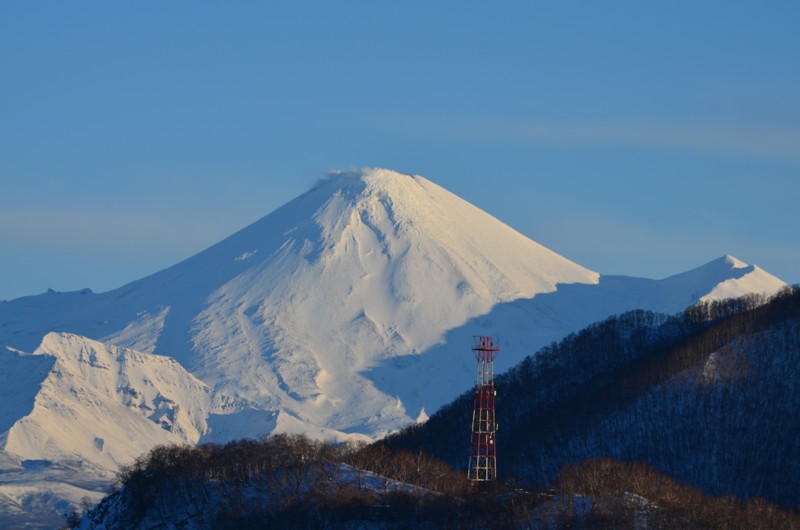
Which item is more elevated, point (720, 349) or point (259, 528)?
point (720, 349)

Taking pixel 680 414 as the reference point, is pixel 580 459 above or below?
below

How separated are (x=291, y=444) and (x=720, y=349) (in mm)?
42080

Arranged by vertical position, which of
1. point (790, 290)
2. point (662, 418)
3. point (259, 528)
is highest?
point (790, 290)

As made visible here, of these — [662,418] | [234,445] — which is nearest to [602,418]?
[662,418]

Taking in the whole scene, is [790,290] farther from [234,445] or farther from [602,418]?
[234,445]

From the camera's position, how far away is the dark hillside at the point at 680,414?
16262cm

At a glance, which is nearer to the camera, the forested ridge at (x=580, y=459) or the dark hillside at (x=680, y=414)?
the forested ridge at (x=580, y=459)

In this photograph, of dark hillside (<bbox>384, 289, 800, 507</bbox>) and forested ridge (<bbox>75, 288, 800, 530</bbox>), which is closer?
forested ridge (<bbox>75, 288, 800, 530</bbox>)

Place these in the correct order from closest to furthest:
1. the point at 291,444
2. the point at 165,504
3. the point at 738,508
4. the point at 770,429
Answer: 1. the point at 738,508
2. the point at 165,504
3. the point at 291,444
4. the point at 770,429

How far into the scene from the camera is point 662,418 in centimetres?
16988

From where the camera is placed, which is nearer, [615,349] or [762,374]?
[762,374]

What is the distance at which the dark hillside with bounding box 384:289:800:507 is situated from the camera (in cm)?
16262

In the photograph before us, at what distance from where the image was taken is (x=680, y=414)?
6688 inches

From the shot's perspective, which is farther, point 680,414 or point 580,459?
point 680,414
